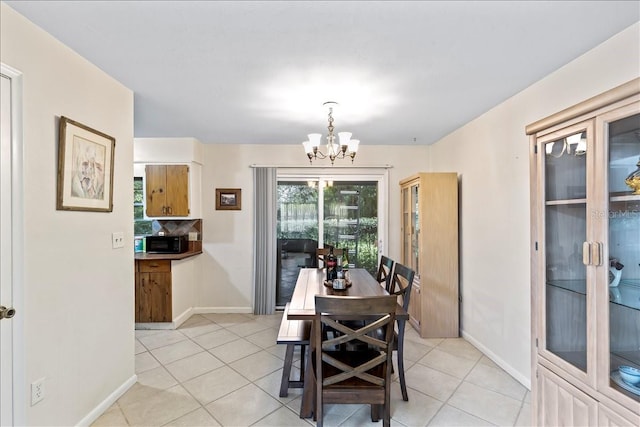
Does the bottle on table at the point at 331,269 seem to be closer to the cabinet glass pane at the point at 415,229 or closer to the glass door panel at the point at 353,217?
the cabinet glass pane at the point at 415,229

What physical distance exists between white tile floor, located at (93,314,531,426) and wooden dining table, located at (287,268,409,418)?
7.3 inches

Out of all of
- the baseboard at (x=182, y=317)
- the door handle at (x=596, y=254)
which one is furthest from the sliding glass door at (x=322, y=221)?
the door handle at (x=596, y=254)

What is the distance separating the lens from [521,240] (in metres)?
2.57

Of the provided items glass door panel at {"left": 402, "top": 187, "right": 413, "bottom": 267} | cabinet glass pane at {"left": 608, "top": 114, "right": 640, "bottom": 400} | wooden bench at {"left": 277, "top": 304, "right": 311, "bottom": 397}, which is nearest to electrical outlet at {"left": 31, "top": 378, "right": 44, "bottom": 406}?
wooden bench at {"left": 277, "top": 304, "right": 311, "bottom": 397}

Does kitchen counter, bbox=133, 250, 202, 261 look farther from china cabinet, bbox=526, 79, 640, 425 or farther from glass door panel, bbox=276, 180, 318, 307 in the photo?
china cabinet, bbox=526, 79, 640, 425

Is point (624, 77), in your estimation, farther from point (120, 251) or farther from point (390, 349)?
point (120, 251)

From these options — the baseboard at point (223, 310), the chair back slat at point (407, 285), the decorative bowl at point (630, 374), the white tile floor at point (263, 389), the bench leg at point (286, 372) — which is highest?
the chair back slat at point (407, 285)

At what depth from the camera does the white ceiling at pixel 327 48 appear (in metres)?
1.55

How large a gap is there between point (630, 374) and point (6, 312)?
2873mm

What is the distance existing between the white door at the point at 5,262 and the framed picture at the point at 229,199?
289cm

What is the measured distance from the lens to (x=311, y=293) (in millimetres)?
2566

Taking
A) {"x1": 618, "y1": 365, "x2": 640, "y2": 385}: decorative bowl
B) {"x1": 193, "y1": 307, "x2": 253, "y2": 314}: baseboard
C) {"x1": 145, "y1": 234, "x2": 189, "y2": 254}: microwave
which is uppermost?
{"x1": 145, "y1": 234, "x2": 189, "y2": 254}: microwave

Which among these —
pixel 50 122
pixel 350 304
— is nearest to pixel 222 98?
pixel 50 122

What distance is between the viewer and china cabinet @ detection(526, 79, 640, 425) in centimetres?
131
